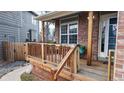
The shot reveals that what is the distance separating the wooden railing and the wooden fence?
14.0ft

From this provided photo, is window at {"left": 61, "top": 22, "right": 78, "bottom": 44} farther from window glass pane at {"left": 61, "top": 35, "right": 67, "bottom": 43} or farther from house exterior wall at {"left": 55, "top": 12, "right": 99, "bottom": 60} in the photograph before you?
house exterior wall at {"left": 55, "top": 12, "right": 99, "bottom": 60}

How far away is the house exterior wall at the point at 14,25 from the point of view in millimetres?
9075

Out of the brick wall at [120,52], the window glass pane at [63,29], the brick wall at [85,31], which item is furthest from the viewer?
the window glass pane at [63,29]

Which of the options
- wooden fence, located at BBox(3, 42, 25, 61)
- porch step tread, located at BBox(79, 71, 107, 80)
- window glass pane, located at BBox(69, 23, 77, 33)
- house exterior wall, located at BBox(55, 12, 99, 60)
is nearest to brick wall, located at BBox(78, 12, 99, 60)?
house exterior wall, located at BBox(55, 12, 99, 60)

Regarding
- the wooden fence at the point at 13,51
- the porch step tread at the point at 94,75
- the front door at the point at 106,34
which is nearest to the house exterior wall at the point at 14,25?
the wooden fence at the point at 13,51

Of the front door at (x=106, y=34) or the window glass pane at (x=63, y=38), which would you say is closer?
the front door at (x=106, y=34)

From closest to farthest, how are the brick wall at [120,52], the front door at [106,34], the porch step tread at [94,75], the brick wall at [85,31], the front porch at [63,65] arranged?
the brick wall at [120,52]
the porch step tread at [94,75]
the front porch at [63,65]
the front door at [106,34]
the brick wall at [85,31]

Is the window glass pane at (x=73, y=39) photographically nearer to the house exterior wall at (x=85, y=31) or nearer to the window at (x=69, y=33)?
the window at (x=69, y=33)

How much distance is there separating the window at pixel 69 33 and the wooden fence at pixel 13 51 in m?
3.97

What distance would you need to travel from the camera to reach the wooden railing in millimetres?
3050
